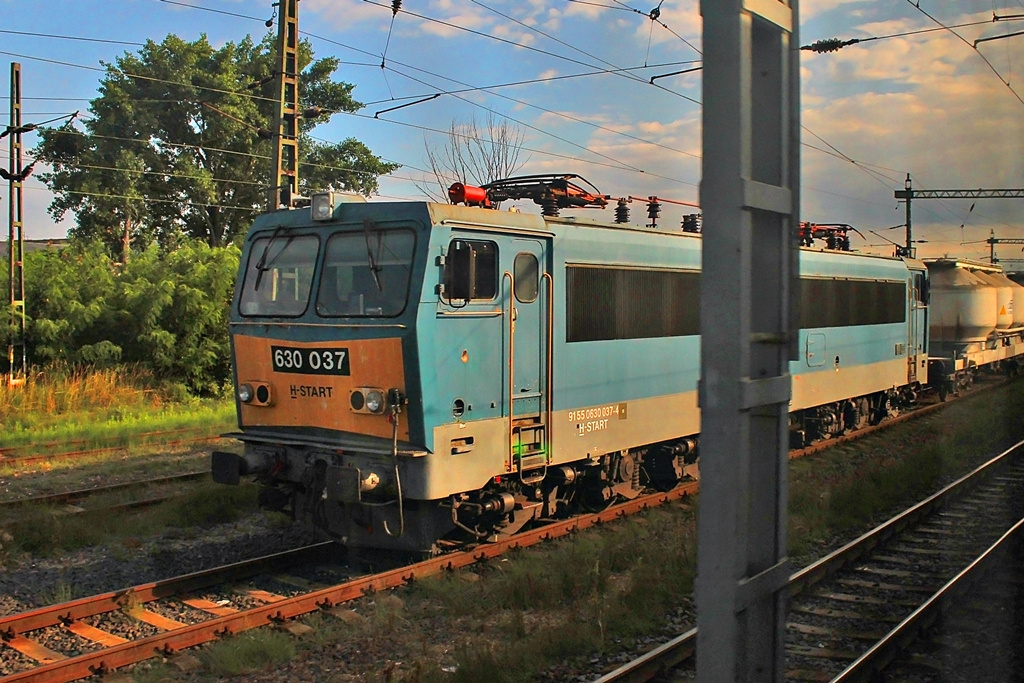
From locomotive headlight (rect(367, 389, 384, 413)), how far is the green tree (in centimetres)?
1903

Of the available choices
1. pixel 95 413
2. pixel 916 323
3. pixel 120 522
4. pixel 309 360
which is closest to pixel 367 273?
pixel 309 360

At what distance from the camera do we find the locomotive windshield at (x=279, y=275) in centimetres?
809

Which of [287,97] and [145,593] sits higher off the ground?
[287,97]

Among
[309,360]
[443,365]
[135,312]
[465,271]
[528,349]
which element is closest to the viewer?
[443,365]

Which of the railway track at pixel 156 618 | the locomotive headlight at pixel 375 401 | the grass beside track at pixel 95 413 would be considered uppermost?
the locomotive headlight at pixel 375 401

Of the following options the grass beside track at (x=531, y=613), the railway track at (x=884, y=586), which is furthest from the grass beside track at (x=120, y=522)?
the railway track at (x=884, y=586)

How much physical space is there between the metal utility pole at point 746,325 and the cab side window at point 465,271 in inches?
181

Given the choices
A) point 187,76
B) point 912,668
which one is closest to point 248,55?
point 187,76

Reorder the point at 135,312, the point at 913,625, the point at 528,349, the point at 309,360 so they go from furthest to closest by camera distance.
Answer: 1. the point at 135,312
2. the point at 528,349
3. the point at 309,360
4. the point at 913,625

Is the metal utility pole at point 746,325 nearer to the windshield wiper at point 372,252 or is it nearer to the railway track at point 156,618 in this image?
the railway track at point 156,618

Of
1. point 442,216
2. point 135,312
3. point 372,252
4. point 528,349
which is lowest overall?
point 528,349

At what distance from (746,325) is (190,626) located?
5.03m

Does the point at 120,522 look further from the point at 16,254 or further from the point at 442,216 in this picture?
the point at 16,254

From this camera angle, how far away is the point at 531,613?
6.94 metres
